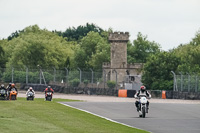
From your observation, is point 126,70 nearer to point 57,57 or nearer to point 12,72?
point 57,57

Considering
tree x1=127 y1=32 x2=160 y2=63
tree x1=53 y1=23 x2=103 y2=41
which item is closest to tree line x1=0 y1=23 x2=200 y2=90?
tree x1=127 y1=32 x2=160 y2=63

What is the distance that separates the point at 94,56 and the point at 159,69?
44017mm

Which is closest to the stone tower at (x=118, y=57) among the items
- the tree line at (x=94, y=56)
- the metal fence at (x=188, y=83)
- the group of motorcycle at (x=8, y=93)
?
the tree line at (x=94, y=56)

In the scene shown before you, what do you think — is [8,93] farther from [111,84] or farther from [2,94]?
[111,84]

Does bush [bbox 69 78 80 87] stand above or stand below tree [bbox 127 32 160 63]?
below

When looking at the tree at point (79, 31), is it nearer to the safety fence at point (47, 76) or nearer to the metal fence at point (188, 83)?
the safety fence at point (47, 76)

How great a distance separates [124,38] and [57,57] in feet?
61.8

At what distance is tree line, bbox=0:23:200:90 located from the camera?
80.7 meters

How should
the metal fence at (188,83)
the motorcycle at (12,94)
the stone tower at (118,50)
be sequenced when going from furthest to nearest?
the stone tower at (118,50) → the metal fence at (188,83) → the motorcycle at (12,94)

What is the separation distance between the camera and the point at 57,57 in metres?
119

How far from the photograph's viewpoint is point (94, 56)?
12312cm

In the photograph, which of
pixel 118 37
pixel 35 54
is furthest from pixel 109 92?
pixel 35 54

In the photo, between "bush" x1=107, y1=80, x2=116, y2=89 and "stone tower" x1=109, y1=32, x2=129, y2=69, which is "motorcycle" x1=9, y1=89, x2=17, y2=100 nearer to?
"bush" x1=107, y1=80, x2=116, y2=89

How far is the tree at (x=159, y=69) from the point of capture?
78981mm
